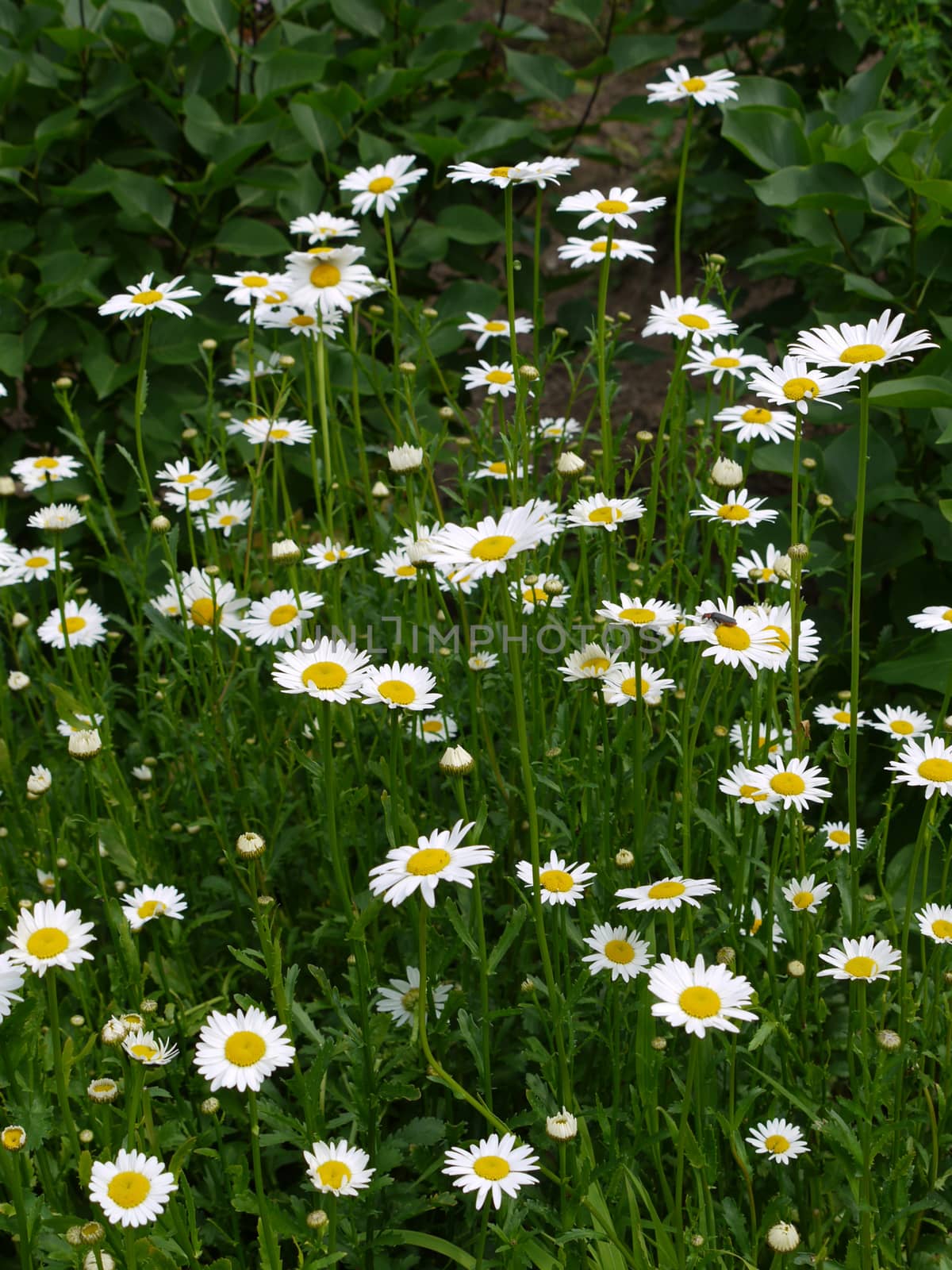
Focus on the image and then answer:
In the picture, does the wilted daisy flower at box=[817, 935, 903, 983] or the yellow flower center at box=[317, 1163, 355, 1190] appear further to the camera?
the wilted daisy flower at box=[817, 935, 903, 983]

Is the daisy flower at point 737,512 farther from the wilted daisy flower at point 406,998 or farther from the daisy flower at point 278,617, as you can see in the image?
the wilted daisy flower at point 406,998

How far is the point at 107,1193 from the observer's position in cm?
142

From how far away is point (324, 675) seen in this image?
5.41 feet

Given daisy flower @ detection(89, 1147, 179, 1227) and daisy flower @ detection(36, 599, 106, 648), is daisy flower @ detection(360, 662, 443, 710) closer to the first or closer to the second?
daisy flower @ detection(89, 1147, 179, 1227)

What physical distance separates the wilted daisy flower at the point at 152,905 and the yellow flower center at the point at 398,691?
1.94 ft

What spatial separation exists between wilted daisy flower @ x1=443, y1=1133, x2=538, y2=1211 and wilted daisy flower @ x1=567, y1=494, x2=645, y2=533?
87 centimetres

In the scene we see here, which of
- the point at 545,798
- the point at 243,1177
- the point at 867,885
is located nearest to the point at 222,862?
the point at 545,798

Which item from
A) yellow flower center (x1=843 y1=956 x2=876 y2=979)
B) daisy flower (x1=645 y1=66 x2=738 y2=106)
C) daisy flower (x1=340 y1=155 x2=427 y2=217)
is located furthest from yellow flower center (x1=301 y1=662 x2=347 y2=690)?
daisy flower (x1=645 y1=66 x2=738 y2=106)

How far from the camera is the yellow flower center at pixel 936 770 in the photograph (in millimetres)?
1708

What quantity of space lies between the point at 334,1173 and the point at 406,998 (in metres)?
0.39

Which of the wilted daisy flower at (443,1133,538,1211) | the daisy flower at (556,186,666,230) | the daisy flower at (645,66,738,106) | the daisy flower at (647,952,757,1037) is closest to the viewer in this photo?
the daisy flower at (647,952,757,1037)

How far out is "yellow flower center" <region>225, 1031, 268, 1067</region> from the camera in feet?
4.64

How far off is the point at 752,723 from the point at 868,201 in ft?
4.48

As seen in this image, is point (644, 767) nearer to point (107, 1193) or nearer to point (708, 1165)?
point (708, 1165)
